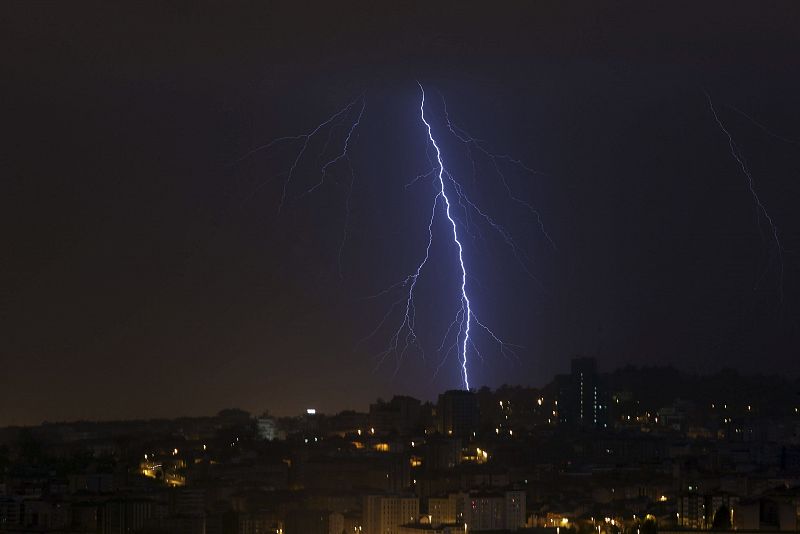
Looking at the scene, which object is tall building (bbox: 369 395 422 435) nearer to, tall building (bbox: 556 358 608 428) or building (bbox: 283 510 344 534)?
tall building (bbox: 556 358 608 428)

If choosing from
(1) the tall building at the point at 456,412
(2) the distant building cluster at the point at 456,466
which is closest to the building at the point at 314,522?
(2) the distant building cluster at the point at 456,466

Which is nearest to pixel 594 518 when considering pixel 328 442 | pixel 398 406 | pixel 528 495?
pixel 528 495

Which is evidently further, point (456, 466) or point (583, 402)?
point (583, 402)

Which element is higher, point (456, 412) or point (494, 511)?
point (456, 412)

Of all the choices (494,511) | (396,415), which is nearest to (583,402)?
(396,415)

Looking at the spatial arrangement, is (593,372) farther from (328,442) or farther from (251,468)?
(251,468)

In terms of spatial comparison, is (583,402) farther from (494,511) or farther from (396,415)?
(494,511)

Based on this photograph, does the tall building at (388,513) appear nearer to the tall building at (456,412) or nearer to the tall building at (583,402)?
the tall building at (456,412)
